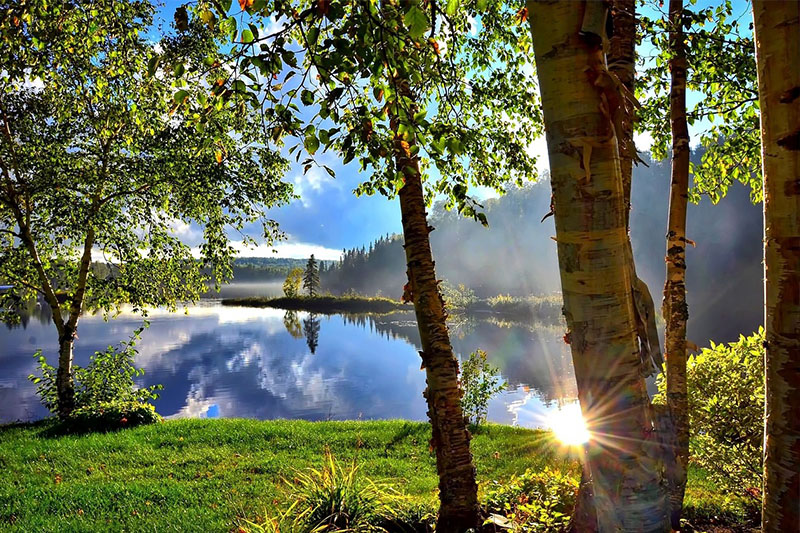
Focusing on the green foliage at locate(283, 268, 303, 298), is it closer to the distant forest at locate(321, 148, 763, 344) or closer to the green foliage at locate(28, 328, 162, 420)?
the distant forest at locate(321, 148, 763, 344)

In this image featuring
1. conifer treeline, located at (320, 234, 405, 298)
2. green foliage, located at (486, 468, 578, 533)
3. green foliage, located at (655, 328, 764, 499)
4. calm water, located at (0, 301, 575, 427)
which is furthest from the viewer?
conifer treeline, located at (320, 234, 405, 298)

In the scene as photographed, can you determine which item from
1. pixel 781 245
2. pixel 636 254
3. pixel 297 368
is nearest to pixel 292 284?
pixel 297 368

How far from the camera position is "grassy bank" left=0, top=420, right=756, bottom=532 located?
15.7ft

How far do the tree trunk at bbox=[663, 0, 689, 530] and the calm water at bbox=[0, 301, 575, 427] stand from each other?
1168 cm

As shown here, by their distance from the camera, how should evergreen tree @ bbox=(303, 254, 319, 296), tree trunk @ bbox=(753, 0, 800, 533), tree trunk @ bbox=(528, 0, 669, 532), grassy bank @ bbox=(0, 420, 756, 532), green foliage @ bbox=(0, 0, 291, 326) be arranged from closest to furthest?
tree trunk @ bbox=(528, 0, 669, 532)
tree trunk @ bbox=(753, 0, 800, 533)
grassy bank @ bbox=(0, 420, 756, 532)
green foliage @ bbox=(0, 0, 291, 326)
evergreen tree @ bbox=(303, 254, 319, 296)


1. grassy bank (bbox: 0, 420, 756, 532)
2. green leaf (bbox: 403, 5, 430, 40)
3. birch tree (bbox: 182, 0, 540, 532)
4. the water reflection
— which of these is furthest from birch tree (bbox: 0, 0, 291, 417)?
the water reflection

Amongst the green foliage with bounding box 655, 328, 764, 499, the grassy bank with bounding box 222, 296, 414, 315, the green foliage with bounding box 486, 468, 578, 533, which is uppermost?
the green foliage with bounding box 655, 328, 764, 499

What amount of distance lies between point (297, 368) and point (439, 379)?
76.5ft

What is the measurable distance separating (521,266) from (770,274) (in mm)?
131070

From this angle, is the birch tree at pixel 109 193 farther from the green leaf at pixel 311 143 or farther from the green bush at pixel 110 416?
the green leaf at pixel 311 143

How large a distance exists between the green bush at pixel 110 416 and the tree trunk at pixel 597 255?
1114 centimetres

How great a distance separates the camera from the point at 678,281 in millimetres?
3930

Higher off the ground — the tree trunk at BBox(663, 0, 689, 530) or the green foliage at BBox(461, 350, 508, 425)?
the tree trunk at BBox(663, 0, 689, 530)

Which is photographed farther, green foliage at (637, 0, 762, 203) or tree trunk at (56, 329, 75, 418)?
tree trunk at (56, 329, 75, 418)
